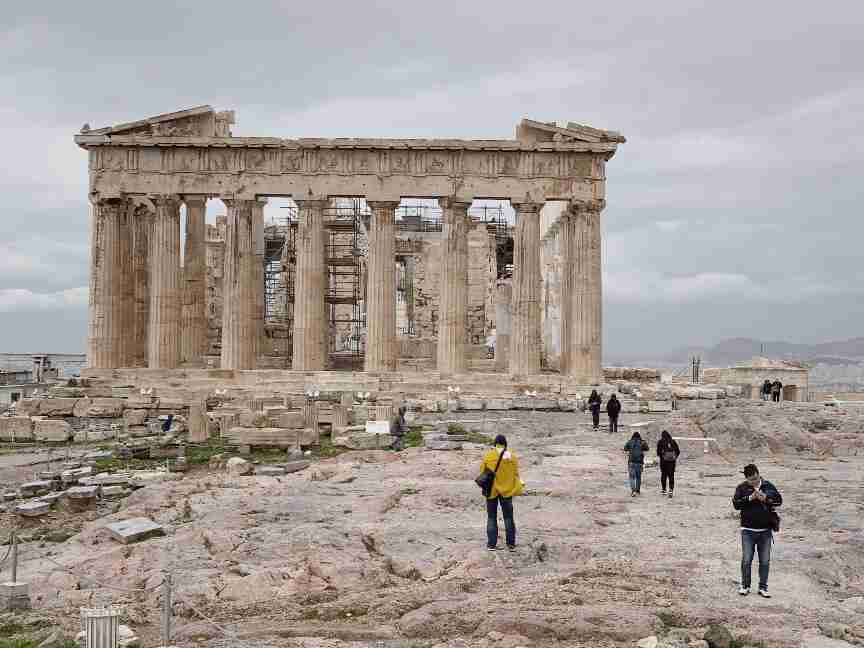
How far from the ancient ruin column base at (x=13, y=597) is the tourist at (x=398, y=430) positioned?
38.2 feet

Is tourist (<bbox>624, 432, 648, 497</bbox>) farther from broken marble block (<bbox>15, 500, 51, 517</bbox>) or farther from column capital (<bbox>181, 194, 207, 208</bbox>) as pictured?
column capital (<bbox>181, 194, 207, 208</bbox>)

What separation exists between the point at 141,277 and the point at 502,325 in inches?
688

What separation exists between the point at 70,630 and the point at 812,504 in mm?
10276

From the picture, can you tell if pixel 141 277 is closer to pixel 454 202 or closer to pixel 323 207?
pixel 323 207

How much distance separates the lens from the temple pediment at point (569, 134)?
33.2 meters

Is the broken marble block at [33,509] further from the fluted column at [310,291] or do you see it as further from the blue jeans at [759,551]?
the fluted column at [310,291]

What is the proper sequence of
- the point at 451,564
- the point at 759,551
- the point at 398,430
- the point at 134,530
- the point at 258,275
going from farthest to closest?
the point at 258,275, the point at 398,430, the point at 134,530, the point at 451,564, the point at 759,551

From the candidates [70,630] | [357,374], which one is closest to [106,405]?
[357,374]

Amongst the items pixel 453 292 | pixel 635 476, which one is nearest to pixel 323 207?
pixel 453 292

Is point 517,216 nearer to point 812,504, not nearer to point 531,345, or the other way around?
point 531,345

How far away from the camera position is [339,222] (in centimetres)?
4297

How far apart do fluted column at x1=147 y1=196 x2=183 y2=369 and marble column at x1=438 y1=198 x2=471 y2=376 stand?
1059 centimetres

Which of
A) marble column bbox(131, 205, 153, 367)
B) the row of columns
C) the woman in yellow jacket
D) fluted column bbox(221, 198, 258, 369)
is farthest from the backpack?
marble column bbox(131, 205, 153, 367)

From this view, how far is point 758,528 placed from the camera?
27.9ft
